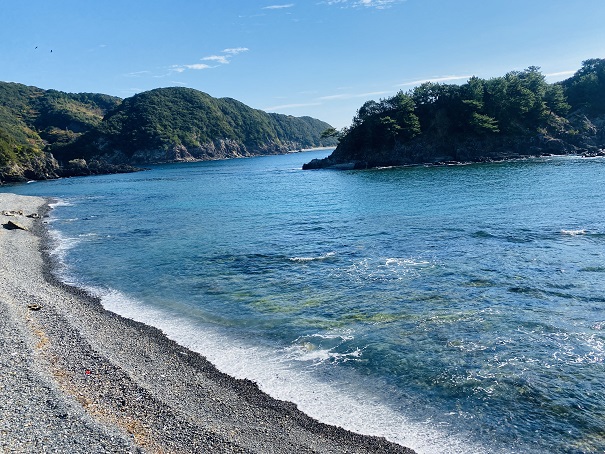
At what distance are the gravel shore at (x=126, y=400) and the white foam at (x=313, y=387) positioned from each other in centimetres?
47

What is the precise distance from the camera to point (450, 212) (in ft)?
142

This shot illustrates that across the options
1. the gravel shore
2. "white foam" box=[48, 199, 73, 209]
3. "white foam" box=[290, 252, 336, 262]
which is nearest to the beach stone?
"white foam" box=[48, 199, 73, 209]

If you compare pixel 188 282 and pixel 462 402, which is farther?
pixel 188 282

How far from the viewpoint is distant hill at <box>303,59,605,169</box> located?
114812mm

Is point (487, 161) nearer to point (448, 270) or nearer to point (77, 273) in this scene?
point (448, 270)

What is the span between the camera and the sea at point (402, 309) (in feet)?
38.3

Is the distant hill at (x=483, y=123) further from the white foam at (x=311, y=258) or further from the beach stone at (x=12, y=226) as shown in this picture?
the white foam at (x=311, y=258)

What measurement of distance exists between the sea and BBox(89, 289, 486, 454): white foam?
0.05m

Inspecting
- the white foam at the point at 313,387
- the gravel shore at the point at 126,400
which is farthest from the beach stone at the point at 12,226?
the white foam at the point at 313,387

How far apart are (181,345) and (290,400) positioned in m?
5.88

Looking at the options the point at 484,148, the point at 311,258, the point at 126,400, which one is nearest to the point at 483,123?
the point at 484,148

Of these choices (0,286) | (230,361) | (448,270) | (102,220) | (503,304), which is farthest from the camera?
(102,220)

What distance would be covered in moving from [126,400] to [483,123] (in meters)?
119

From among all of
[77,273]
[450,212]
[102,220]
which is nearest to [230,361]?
[77,273]
